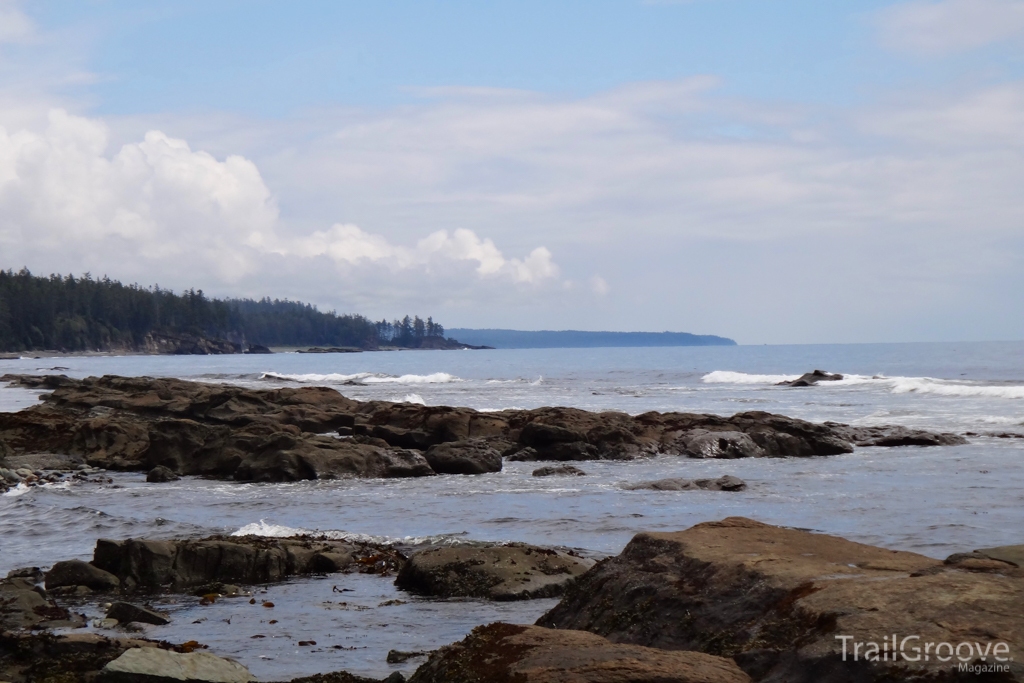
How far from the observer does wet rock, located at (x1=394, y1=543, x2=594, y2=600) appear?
9.83 meters

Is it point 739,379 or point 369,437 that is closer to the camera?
point 369,437

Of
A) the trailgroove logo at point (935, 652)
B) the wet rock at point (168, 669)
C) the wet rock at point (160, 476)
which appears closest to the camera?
the trailgroove logo at point (935, 652)

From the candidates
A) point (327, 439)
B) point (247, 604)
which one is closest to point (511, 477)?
point (327, 439)

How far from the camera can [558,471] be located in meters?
21.1

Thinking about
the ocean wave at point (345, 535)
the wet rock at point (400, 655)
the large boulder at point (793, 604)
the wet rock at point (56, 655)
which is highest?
the large boulder at point (793, 604)

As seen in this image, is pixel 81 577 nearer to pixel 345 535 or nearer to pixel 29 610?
pixel 29 610

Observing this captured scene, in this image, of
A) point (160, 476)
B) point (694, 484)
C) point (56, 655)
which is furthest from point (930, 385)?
point (56, 655)

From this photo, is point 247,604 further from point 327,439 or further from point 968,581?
point 327,439

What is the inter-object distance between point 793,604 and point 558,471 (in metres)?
15.8

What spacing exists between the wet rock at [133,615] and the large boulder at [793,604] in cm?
379

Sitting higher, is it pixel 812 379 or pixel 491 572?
pixel 812 379

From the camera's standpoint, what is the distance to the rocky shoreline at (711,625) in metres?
4.68

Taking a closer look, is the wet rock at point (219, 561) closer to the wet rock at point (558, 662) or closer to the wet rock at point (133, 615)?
the wet rock at point (133, 615)

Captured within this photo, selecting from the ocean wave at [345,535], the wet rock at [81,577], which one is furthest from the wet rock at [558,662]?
the ocean wave at [345,535]
